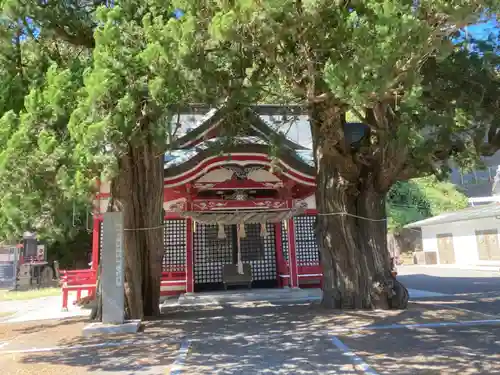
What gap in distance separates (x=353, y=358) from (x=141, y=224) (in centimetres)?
497

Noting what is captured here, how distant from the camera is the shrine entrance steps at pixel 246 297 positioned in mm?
11500

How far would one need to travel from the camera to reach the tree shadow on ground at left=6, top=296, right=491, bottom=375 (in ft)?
16.6

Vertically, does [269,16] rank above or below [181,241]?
above

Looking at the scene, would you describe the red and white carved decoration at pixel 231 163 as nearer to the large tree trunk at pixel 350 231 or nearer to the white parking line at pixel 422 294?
the large tree trunk at pixel 350 231

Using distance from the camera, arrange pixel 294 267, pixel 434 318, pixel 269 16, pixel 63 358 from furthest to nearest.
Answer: pixel 294 267
pixel 434 318
pixel 63 358
pixel 269 16

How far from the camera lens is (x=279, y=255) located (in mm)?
13359

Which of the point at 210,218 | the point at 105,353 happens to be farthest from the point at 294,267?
the point at 105,353

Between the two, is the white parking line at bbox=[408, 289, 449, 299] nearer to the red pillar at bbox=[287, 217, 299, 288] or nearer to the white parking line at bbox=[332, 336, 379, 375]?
the red pillar at bbox=[287, 217, 299, 288]

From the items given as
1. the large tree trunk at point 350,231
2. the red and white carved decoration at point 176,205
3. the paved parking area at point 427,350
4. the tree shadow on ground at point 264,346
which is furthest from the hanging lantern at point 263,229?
the paved parking area at point 427,350

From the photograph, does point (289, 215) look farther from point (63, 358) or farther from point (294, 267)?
point (63, 358)

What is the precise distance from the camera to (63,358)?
19.1 feet

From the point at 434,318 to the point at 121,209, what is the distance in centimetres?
625

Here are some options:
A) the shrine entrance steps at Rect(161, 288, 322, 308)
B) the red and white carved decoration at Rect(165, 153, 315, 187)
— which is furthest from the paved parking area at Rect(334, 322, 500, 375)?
the red and white carved decoration at Rect(165, 153, 315, 187)

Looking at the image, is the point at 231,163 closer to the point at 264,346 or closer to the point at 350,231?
the point at 350,231
